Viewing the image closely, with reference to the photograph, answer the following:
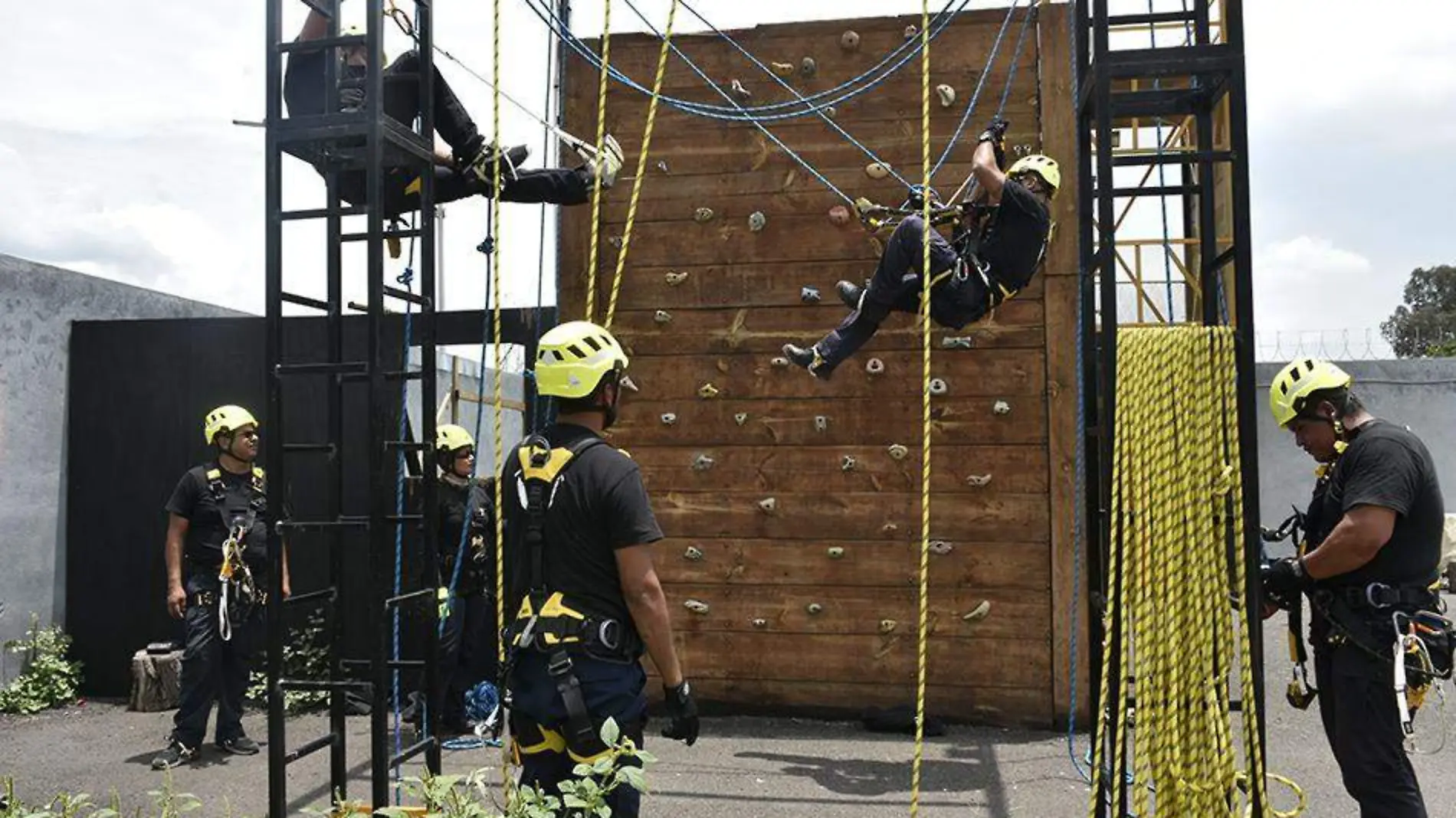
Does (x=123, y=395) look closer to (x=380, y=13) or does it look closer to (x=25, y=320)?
(x=25, y=320)

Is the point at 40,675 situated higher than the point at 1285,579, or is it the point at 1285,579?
the point at 1285,579

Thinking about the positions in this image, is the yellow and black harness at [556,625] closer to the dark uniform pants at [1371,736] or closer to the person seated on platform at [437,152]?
the person seated on platform at [437,152]

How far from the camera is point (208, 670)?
608 centimetres

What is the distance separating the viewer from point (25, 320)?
296 inches

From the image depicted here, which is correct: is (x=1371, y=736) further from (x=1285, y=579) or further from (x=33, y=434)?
(x=33, y=434)

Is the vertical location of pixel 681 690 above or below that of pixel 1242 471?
below

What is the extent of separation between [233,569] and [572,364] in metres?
3.81

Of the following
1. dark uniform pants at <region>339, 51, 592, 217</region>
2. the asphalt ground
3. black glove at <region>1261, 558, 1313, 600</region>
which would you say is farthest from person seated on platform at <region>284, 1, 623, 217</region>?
black glove at <region>1261, 558, 1313, 600</region>

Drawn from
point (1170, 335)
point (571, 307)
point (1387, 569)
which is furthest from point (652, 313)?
point (1387, 569)

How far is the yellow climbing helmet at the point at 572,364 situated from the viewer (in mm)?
3330

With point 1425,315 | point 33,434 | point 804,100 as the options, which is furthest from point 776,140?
point 1425,315

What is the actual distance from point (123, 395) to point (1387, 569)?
7.78 metres

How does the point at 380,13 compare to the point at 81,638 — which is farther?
the point at 81,638

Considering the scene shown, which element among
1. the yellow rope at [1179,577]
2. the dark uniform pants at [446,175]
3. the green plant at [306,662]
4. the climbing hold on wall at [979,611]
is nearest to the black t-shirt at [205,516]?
the green plant at [306,662]
